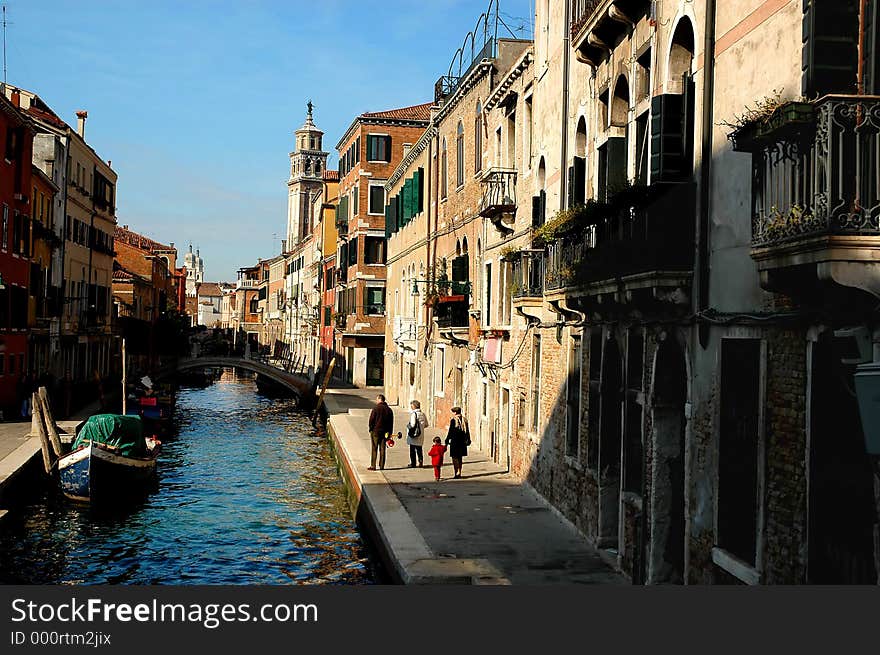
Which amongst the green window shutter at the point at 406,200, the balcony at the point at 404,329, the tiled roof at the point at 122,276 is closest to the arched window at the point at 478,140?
the green window shutter at the point at 406,200

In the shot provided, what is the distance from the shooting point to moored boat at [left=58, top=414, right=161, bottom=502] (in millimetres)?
19797

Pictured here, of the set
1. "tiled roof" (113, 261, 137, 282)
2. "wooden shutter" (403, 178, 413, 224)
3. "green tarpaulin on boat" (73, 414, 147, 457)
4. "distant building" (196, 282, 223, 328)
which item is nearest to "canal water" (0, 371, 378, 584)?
"green tarpaulin on boat" (73, 414, 147, 457)

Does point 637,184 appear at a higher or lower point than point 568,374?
higher

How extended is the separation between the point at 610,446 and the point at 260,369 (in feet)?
126

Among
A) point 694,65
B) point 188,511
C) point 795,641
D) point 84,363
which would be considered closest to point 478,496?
point 188,511

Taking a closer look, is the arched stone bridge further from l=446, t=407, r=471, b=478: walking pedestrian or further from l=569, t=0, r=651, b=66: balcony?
l=569, t=0, r=651, b=66: balcony

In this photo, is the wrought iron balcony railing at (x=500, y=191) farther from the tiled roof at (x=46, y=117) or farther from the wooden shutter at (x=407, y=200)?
the tiled roof at (x=46, y=117)

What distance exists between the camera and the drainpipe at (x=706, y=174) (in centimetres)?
908

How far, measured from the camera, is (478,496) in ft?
54.5

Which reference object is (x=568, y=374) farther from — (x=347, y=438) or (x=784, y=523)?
(x=347, y=438)

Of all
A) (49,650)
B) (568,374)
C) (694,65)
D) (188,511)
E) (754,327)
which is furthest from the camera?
(188,511)

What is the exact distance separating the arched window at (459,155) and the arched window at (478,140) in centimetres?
153

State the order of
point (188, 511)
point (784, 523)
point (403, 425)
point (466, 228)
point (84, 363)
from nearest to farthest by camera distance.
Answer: point (784, 523) → point (188, 511) → point (466, 228) → point (403, 425) → point (84, 363)

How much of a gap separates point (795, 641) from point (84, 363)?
3906cm
